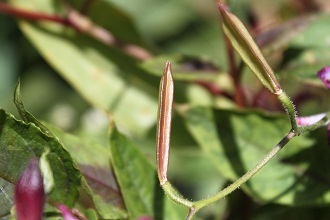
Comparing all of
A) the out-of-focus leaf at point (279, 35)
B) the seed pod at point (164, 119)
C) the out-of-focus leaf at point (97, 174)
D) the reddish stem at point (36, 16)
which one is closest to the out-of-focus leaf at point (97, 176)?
the out-of-focus leaf at point (97, 174)

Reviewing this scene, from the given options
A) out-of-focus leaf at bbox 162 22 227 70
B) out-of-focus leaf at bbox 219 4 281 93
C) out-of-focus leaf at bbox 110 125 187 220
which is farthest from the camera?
out-of-focus leaf at bbox 162 22 227 70

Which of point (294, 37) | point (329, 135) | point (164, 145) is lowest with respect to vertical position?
point (164, 145)

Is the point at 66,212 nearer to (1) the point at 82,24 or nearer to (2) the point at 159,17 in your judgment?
(1) the point at 82,24

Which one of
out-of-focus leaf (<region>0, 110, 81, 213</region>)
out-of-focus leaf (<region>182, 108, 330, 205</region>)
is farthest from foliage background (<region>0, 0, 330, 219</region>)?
out-of-focus leaf (<region>0, 110, 81, 213</region>)

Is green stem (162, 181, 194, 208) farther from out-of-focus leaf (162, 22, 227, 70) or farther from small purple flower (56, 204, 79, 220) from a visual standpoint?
out-of-focus leaf (162, 22, 227, 70)

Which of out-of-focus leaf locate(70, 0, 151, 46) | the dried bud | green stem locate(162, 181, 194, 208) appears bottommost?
the dried bud

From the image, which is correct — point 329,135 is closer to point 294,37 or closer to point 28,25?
point 294,37

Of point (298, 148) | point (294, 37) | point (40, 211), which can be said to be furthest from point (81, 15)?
point (40, 211)
